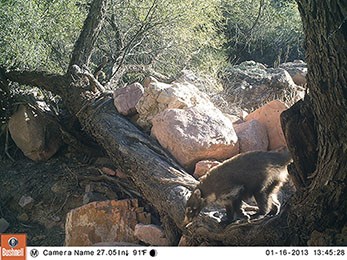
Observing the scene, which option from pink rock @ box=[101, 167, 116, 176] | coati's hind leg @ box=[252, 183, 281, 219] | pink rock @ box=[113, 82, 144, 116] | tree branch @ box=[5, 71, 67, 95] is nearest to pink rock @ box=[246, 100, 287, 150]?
coati's hind leg @ box=[252, 183, 281, 219]

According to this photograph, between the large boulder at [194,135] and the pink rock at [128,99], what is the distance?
0.61 meters

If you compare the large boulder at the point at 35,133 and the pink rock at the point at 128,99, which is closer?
the pink rock at the point at 128,99

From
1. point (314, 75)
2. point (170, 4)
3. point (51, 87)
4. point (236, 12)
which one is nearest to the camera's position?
point (314, 75)

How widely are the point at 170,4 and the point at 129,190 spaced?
12.7ft

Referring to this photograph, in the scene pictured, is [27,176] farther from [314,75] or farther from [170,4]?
[314,75]

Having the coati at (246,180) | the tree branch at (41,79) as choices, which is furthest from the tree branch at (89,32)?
the coati at (246,180)

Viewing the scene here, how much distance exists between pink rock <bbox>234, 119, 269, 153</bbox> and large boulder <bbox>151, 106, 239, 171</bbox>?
0.12 metres

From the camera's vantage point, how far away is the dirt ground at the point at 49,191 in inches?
269

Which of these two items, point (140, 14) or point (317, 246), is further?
point (140, 14)

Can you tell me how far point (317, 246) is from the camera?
338cm

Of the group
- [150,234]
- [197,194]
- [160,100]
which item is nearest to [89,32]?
[160,100]

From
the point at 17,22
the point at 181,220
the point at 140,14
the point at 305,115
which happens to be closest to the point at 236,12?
the point at 140,14

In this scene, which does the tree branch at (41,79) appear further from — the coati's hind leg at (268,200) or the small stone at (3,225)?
the coati's hind leg at (268,200)

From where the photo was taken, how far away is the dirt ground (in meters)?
6.82
